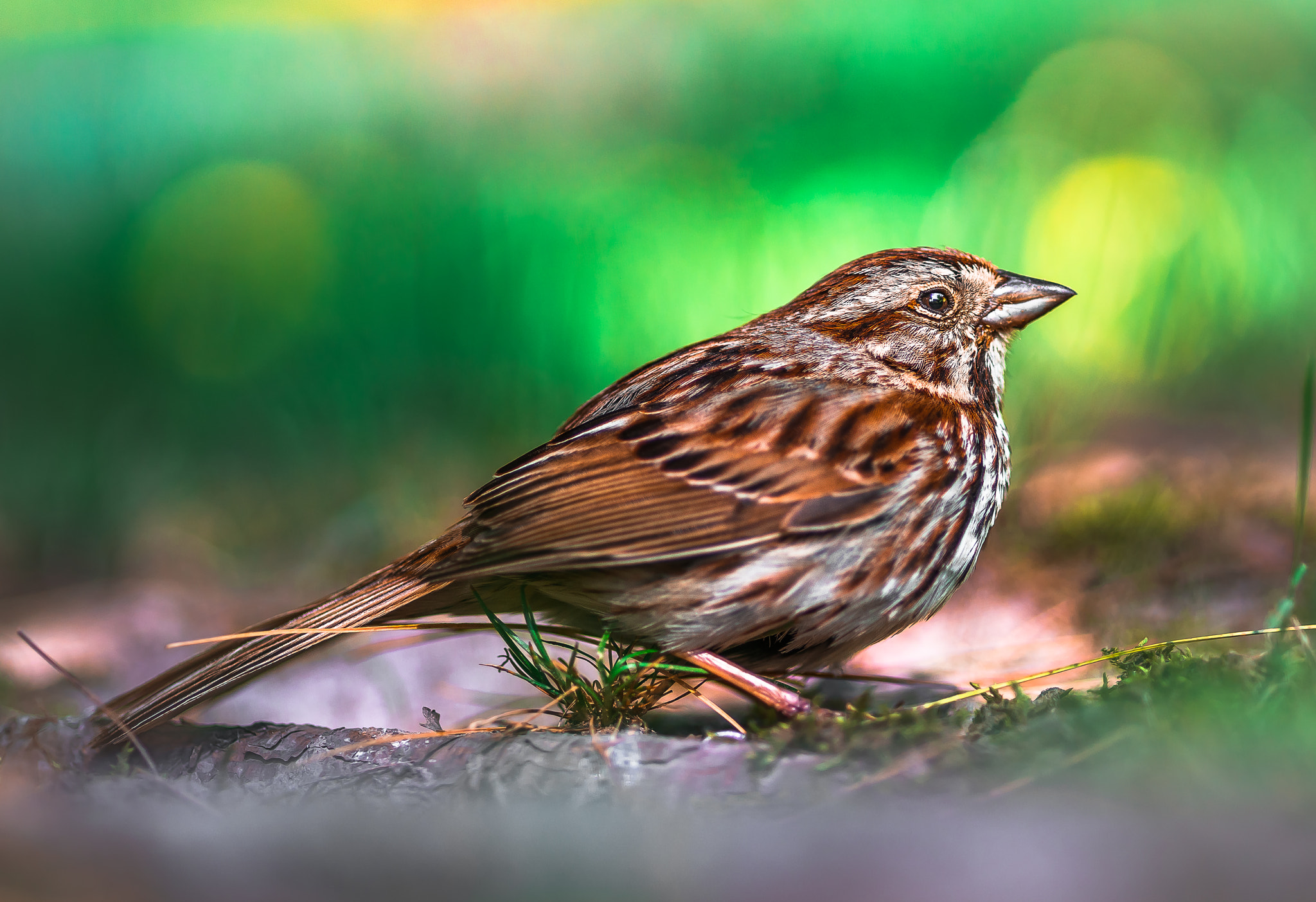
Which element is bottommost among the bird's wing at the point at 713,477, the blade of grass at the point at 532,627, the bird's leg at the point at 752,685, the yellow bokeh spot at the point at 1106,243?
the bird's leg at the point at 752,685

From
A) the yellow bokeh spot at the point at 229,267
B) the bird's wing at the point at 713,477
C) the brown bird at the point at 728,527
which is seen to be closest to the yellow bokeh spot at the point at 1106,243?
the brown bird at the point at 728,527

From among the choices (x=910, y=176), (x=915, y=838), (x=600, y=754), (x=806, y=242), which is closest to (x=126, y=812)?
(x=600, y=754)

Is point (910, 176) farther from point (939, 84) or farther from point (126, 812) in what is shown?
point (126, 812)

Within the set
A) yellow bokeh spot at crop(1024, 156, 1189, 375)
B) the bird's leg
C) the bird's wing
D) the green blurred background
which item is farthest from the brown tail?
yellow bokeh spot at crop(1024, 156, 1189, 375)

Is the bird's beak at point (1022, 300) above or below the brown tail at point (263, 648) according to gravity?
above

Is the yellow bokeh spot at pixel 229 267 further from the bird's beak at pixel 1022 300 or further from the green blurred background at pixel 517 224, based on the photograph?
the bird's beak at pixel 1022 300

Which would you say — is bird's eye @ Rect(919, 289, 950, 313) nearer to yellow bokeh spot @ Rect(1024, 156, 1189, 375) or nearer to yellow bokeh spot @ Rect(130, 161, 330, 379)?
yellow bokeh spot @ Rect(1024, 156, 1189, 375)
